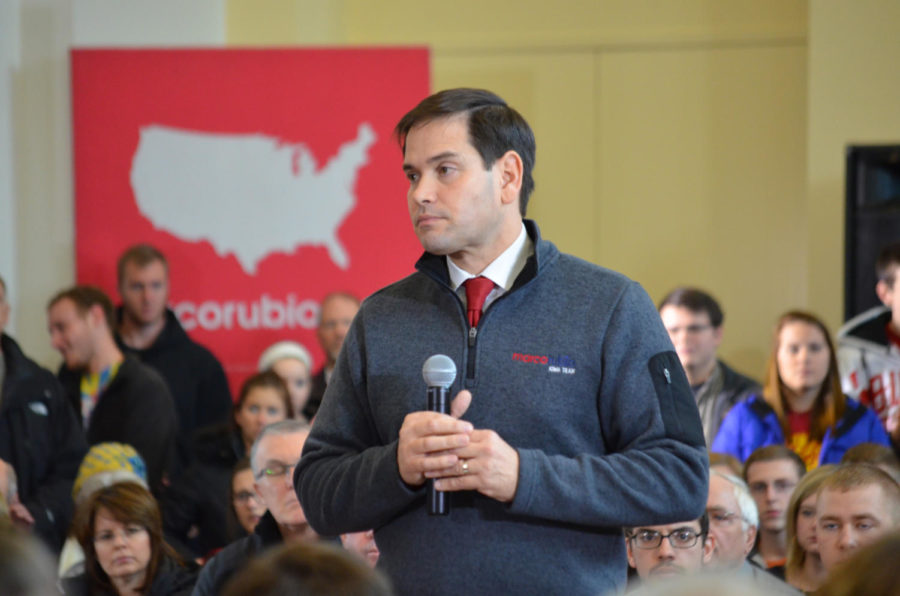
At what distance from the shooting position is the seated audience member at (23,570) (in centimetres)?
104

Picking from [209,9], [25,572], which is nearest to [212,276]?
[209,9]

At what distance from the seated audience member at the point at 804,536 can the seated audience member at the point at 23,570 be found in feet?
8.53

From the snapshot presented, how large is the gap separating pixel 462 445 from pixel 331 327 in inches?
143

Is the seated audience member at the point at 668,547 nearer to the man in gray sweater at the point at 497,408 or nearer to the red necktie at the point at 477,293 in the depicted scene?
the man in gray sweater at the point at 497,408

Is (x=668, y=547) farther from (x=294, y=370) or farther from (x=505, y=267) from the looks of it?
(x=294, y=370)

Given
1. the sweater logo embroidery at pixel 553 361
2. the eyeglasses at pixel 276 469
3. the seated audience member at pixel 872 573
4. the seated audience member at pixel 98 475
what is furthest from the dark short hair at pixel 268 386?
the seated audience member at pixel 872 573

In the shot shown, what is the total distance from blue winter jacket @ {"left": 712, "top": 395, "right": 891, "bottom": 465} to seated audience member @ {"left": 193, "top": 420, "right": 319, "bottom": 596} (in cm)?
167

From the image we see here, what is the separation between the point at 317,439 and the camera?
2.04 m

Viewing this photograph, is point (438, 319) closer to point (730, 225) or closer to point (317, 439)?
point (317, 439)

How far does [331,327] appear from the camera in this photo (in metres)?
5.33

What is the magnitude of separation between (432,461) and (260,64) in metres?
4.34

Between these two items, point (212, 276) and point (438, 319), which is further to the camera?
point (212, 276)

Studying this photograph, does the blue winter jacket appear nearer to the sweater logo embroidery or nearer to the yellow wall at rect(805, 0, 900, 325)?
the yellow wall at rect(805, 0, 900, 325)

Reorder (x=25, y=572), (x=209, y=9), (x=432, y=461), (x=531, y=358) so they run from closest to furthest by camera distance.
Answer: (x=25, y=572), (x=432, y=461), (x=531, y=358), (x=209, y=9)
